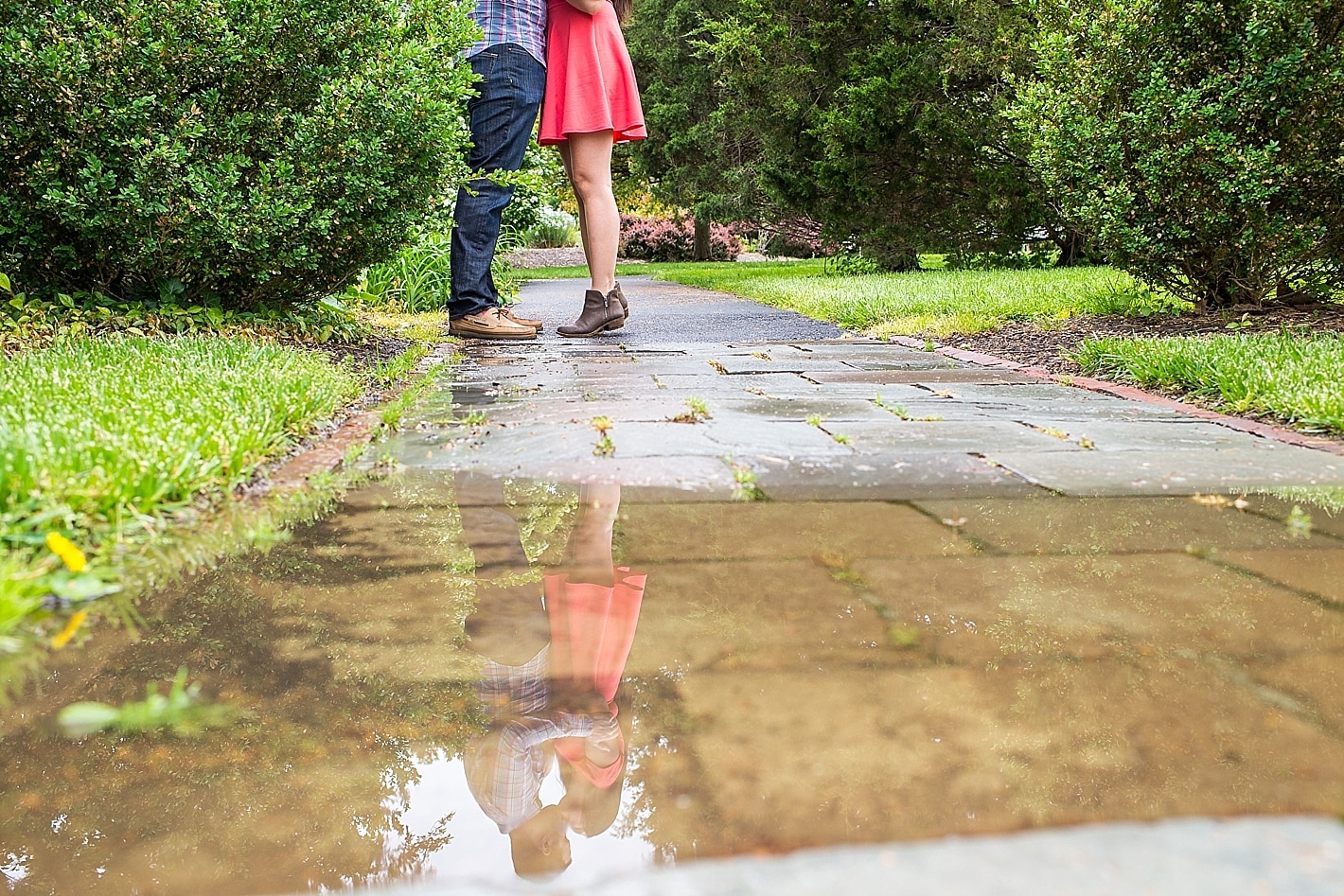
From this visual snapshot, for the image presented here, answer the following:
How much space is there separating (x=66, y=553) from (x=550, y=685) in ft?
2.50

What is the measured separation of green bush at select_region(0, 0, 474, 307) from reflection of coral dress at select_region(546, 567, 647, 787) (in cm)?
297

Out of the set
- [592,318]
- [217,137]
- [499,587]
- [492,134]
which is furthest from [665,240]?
[499,587]

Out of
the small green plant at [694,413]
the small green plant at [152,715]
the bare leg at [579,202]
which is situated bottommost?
the small green plant at [694,413]

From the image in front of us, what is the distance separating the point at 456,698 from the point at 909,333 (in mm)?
4965

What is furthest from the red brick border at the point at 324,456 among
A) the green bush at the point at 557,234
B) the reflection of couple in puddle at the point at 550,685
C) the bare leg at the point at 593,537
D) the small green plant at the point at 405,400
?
the green bush at the point at 557,234

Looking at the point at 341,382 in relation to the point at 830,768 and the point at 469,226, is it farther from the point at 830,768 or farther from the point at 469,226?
the point at 830,768

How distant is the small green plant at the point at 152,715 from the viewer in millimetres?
1202

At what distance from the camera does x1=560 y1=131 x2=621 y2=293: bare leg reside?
5.45m

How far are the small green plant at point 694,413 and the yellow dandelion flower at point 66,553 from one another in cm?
172

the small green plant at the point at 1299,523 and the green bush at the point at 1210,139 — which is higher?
the green bush at the point at 1210,139

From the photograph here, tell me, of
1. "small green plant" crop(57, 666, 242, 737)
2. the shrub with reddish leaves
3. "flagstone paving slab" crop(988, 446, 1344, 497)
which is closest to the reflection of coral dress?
"small green plant" crop(57, 666, 242, 737)

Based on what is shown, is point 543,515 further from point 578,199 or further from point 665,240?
point 665,240

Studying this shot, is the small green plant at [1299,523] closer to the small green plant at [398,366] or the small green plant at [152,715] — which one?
the small green plant at [152,715]

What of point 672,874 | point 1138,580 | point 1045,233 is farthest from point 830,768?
point 1045,233
